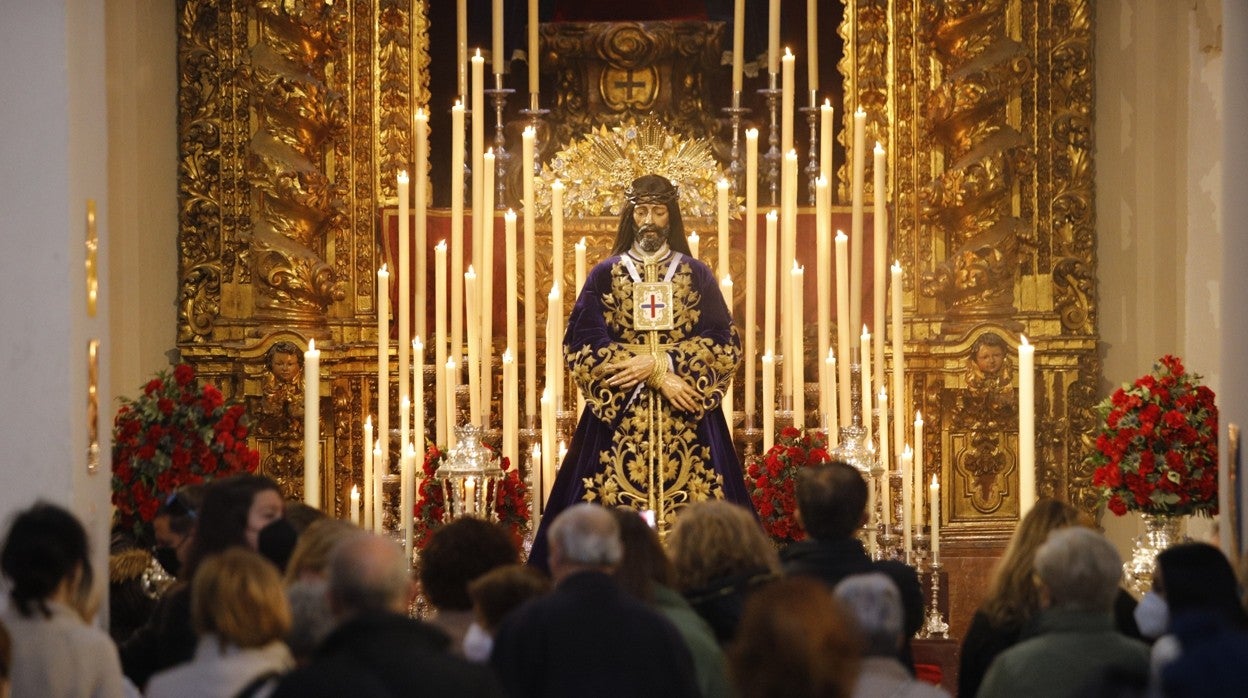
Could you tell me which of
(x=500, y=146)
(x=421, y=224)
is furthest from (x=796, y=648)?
(x=500, y=146)

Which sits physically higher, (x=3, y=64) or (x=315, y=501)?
(x=3, y=64)

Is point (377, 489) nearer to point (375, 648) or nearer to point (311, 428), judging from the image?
point (311, 428)

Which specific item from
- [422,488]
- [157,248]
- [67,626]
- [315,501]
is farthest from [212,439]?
[67,626]

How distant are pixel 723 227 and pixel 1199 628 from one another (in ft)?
19.5

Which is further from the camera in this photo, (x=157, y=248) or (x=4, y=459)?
(x=157, y=248)

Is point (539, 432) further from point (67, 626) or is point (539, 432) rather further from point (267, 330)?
point (67, 626)

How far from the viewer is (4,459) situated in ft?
25.1

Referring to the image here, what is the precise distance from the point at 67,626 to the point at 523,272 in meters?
6.62

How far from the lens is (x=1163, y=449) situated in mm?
9461

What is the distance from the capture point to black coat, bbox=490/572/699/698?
17.8 ft

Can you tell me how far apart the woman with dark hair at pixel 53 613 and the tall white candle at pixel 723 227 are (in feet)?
17.4

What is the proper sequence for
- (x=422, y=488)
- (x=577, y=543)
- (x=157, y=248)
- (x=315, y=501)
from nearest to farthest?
(x=577, y=543), (x=315, y=501), (x=422, y=488), (x=157, y=248)

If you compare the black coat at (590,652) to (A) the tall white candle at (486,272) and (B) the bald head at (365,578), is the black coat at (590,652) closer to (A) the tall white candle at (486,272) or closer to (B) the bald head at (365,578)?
(B) the bald head at (365,578)

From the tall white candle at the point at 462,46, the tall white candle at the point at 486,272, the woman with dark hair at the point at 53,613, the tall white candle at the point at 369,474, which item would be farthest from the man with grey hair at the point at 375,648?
the tall white candle at the point at 462,46
